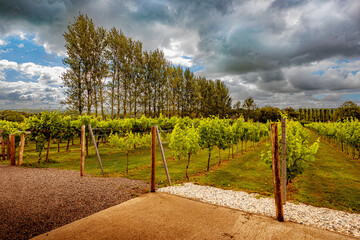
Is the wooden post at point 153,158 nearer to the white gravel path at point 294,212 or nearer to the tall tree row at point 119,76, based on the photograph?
the white gravel path at point 294,212

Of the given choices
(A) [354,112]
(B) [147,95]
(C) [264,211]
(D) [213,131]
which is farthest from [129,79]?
(A) [354,112]

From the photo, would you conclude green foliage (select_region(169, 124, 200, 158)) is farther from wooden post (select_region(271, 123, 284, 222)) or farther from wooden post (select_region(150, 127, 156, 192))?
wooden post (select_region(271, 123, 284, 222))

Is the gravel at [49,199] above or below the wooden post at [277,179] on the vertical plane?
below

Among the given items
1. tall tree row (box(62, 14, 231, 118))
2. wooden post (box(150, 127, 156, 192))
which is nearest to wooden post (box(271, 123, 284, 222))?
wooden post (box(150, 127, 156, 192))

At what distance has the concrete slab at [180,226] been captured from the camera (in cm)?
343

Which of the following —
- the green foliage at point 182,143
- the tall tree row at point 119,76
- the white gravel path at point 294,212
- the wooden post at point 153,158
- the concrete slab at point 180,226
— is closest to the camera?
the concrete slab at point 180,226

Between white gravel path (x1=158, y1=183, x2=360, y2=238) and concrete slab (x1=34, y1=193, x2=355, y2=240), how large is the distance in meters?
0.49

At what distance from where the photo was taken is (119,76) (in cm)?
3200

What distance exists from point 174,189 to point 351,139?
15.1 meters

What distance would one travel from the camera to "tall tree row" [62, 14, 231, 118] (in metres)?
25.1

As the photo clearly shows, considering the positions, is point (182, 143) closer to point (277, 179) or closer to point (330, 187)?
point (277, 179)

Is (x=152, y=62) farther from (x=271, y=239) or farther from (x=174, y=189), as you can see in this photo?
(x=271, y=239)

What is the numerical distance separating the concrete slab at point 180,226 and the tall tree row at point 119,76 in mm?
24310

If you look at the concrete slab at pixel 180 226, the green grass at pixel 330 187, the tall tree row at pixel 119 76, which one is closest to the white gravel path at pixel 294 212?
the concrete slab at pixel 180 226
